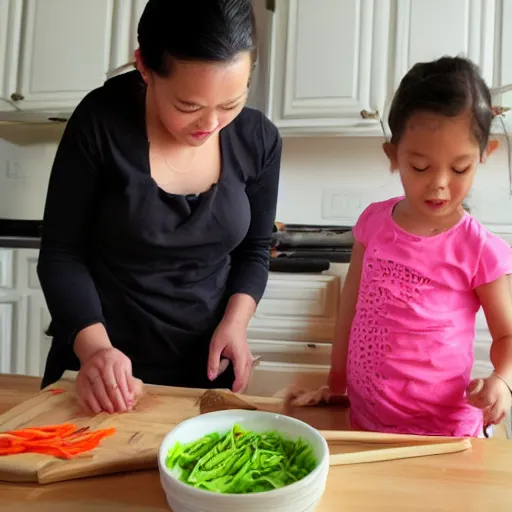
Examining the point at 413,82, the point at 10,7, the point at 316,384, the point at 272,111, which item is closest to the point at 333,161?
the point at 272,111

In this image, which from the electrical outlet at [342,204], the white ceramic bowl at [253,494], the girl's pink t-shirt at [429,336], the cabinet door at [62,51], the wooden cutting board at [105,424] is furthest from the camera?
the electrical outlet at [342,204]

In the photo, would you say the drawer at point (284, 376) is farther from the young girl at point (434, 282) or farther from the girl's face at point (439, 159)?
the girl's face at point (439, 159)

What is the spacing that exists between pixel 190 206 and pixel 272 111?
1.54 m

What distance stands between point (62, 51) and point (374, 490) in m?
2.39

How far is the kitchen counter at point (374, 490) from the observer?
18.5 inches

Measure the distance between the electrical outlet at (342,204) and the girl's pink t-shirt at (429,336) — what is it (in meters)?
1.79

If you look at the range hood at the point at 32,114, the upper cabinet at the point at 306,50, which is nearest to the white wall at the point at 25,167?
the range hood at the point at 32,114

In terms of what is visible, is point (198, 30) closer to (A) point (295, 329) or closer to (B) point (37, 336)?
(A) point (295, 329)

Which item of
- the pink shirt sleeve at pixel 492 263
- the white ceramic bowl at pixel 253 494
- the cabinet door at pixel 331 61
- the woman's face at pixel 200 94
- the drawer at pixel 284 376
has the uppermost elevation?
the cabinet door at pixel 331 61

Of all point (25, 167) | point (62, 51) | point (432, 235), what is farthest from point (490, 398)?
point (25, 167)

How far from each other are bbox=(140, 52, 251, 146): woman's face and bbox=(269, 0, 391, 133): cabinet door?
1.52 metres

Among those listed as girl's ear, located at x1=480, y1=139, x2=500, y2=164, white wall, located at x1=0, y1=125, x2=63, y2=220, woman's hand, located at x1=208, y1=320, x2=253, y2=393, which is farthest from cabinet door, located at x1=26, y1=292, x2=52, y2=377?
girl's ear, located at x1=480, y1=139, x2=500, y2=164

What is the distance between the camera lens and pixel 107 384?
26.4 inches

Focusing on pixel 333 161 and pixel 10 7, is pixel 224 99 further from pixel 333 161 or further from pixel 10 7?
pixel 10 7
